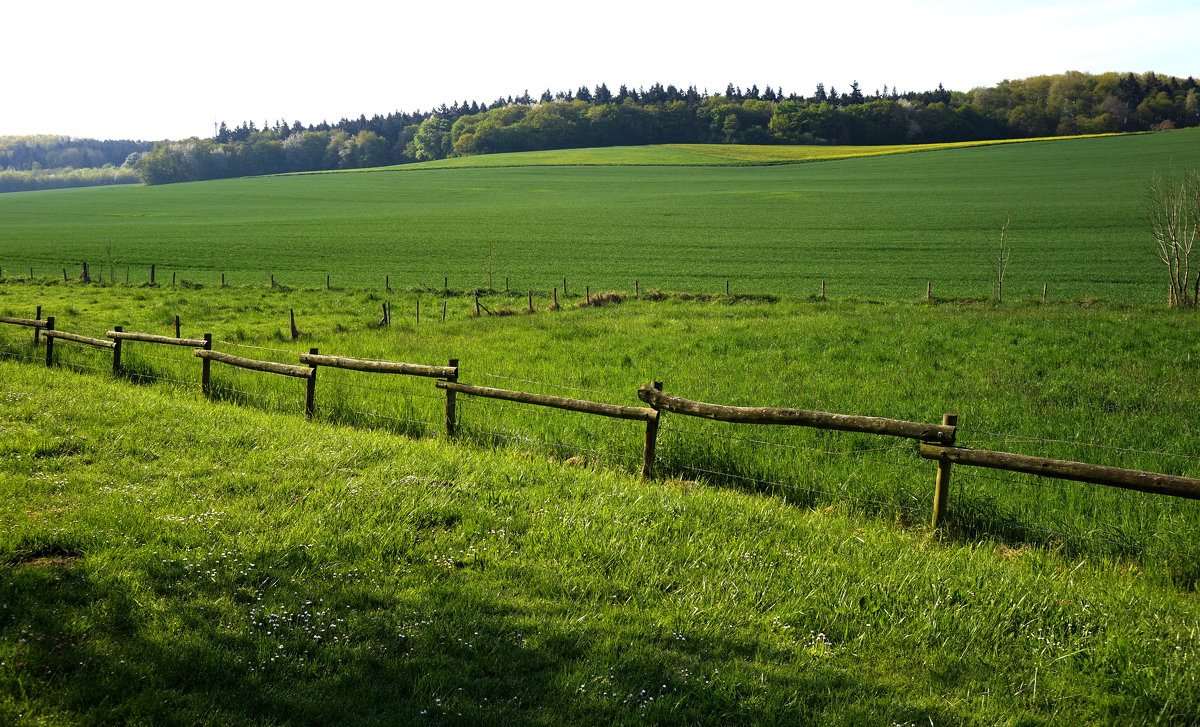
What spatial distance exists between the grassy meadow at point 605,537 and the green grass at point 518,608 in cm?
3

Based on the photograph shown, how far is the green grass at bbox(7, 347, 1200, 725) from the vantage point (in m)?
4.55

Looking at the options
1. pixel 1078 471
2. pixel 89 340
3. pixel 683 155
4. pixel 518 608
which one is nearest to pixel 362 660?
pixel 518 608

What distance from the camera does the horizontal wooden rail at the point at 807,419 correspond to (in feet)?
25.4

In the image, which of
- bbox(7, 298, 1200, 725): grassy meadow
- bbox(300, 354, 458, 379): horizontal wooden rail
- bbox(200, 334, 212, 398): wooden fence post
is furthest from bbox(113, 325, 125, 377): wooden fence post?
bbox(7, 298, 1200, 725): grassy meadow

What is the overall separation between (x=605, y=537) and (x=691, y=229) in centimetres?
5130

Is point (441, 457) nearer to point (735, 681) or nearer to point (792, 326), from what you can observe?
point (735, 681)

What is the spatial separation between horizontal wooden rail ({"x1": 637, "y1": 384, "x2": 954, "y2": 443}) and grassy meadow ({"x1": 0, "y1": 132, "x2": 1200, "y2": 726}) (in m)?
0.93

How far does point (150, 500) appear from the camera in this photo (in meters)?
7.33

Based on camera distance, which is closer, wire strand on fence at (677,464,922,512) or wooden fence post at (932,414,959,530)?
wooden fence post at (932,414,959,530)

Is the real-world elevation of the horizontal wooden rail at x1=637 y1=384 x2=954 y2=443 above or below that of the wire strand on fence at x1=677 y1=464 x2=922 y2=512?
above

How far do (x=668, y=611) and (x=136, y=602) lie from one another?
12.5ft

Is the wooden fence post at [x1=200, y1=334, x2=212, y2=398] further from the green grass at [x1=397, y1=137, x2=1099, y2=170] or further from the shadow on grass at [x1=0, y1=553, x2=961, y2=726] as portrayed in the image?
the green grass at [x1=397, y1=137, x2=1099, y2=170]

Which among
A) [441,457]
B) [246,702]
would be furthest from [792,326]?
[246,702]

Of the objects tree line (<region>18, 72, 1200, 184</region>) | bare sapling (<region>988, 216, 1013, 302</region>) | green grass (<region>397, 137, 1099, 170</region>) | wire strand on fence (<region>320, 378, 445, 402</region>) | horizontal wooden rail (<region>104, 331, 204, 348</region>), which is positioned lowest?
wire strand on fence (<region>320, 378, 445, 402</region>)
